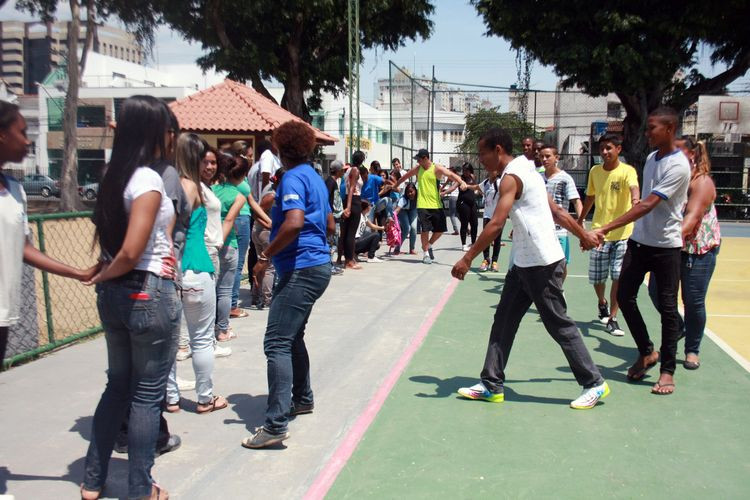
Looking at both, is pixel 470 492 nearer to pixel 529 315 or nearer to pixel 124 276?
pixel 124 276

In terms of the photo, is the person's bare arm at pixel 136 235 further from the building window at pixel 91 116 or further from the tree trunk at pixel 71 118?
the building window at pixel 91 116

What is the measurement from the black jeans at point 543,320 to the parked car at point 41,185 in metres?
47.8

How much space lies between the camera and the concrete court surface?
12.7 ft

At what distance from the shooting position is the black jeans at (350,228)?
11.8 metres

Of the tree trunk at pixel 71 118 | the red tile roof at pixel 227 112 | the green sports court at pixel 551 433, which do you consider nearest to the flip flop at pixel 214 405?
the green sports court at pixel 551 433

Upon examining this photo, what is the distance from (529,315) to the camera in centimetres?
825

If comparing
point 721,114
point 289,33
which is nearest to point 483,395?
point 289,33

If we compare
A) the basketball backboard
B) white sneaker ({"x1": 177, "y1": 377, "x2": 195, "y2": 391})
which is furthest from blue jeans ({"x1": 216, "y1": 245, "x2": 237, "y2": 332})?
the basketball backboard

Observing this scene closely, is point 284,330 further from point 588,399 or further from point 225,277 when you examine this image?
point 225,277

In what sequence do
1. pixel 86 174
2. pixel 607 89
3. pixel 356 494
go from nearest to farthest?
1. pixel 356 494
2. pixel 607 89
3. pixel 86 174

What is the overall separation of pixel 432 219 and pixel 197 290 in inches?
311

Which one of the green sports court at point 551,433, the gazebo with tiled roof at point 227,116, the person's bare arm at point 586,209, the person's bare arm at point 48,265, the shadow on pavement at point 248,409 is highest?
the gazebo with tiled roof at point 227,116

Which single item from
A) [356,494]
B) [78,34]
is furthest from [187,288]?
[78,34]

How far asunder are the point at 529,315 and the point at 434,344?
1.86 metres
